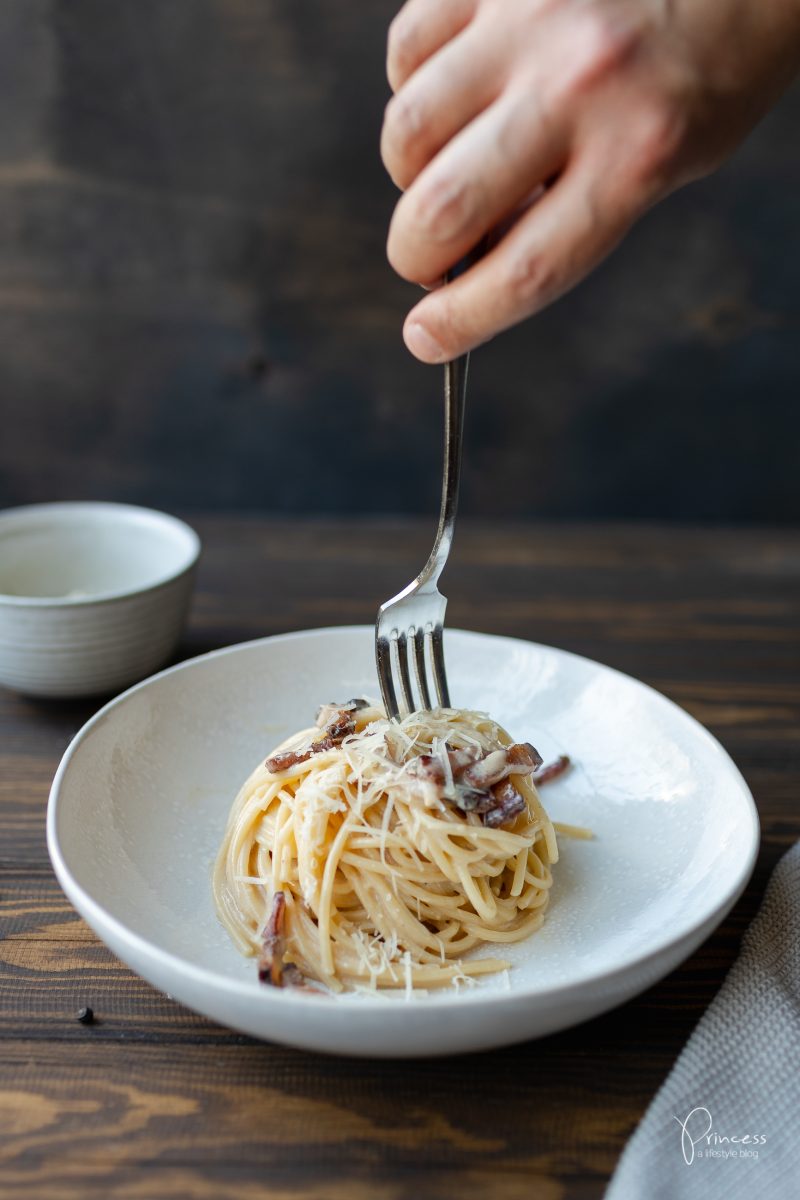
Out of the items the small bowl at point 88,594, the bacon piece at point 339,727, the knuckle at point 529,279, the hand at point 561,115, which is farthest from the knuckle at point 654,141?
the small bowl at point 88,594

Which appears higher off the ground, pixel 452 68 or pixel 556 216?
pixel 452 68

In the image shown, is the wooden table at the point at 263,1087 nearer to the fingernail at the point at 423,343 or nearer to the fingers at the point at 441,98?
the fingernail at the point at 423,343

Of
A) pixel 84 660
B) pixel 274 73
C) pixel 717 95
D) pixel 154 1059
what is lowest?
pixel 84 660

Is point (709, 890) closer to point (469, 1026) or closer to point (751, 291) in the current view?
point (469, 1026)

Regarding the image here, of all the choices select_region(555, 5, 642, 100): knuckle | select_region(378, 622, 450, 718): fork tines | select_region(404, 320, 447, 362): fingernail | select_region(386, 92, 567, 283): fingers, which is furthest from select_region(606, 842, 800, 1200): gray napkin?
select_region(555, 5, 642, 100): knuckle

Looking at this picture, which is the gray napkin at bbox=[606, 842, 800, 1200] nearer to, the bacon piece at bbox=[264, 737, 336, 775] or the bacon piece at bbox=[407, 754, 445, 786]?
the bacon piece at bbox=[407, 754, 445, 786]

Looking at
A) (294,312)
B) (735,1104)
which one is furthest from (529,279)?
(294,312)

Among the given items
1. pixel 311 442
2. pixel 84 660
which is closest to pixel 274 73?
pixel 311 442

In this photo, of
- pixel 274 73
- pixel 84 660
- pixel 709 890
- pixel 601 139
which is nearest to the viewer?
pixel 601 139
